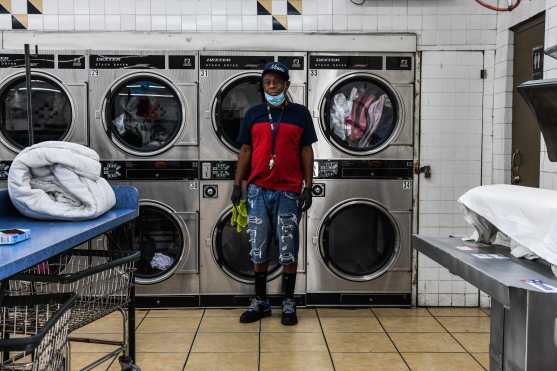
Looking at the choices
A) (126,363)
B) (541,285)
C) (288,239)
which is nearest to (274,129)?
(288,239)

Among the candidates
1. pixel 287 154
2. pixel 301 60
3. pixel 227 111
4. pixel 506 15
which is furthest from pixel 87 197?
pixel 506 15

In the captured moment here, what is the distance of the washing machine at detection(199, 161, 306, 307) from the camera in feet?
14.3

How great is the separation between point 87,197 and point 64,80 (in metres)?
2.02

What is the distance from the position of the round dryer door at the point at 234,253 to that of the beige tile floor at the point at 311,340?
30 centimetres

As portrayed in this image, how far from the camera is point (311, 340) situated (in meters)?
3.69

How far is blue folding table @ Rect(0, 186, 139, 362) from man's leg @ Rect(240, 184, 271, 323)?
1.05 m

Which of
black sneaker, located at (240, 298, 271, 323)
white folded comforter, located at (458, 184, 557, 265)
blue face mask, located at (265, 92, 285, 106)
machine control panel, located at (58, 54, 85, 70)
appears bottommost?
black sneaker, located at (240, 298, 271, 323)

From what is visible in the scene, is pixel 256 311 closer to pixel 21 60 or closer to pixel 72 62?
pixel 72 62

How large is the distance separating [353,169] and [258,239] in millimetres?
965

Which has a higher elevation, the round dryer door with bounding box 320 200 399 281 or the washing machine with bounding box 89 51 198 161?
the washing machine with bounding box 89 51 198 161

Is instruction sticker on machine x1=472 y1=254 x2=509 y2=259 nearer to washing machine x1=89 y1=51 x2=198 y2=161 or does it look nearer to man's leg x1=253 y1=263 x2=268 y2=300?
man's leg x1=253 y1=263 x2=268 y2=300

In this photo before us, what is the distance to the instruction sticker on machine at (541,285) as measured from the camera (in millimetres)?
1447

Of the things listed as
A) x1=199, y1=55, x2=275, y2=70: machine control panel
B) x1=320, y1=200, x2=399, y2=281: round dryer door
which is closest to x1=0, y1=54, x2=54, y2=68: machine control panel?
x1=199, y1=55, x2=275, y2=70: machine control panel

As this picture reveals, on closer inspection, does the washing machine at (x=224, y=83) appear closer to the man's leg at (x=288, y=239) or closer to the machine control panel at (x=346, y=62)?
the machine control panel at (x=346, y=62)
